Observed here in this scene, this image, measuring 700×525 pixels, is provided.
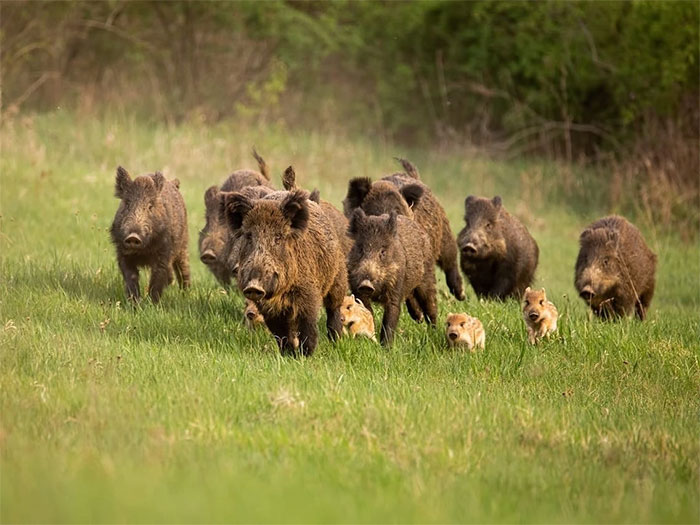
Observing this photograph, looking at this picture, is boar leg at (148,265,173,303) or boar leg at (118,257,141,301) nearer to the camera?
boar leg at (118,257,141,301)

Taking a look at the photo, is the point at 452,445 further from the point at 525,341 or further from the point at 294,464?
the point at 525,341

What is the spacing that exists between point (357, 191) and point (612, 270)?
315cm

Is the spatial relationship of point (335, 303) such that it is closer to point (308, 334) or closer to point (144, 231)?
point (308, 334)

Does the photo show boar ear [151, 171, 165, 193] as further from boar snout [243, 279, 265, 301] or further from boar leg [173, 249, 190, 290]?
boar snout [243, 279, 265, 301]

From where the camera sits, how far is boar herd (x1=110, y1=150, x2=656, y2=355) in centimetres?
828

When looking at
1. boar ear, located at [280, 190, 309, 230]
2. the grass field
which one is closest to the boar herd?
boar ear, located at [280, 190, 309, 230]

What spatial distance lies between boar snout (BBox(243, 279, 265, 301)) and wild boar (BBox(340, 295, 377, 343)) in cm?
157

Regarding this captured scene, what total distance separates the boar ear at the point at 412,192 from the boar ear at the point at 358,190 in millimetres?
462

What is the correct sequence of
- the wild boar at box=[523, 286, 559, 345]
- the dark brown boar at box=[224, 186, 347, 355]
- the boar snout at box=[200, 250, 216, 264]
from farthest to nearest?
the boar snout at box=[200, 250, 216, 264]
the wild boar at box=[523, 286, 559, 345]
the dark brown boar at box=[224, 186, 347, 355]

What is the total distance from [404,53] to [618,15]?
890cm

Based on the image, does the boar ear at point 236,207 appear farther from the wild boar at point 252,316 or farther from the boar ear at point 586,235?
the boar ear at point 586,235

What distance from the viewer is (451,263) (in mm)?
12531

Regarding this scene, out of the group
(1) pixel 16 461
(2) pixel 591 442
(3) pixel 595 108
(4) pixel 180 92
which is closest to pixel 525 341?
(2) pixel 591 442

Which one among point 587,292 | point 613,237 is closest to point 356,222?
point 587,292
